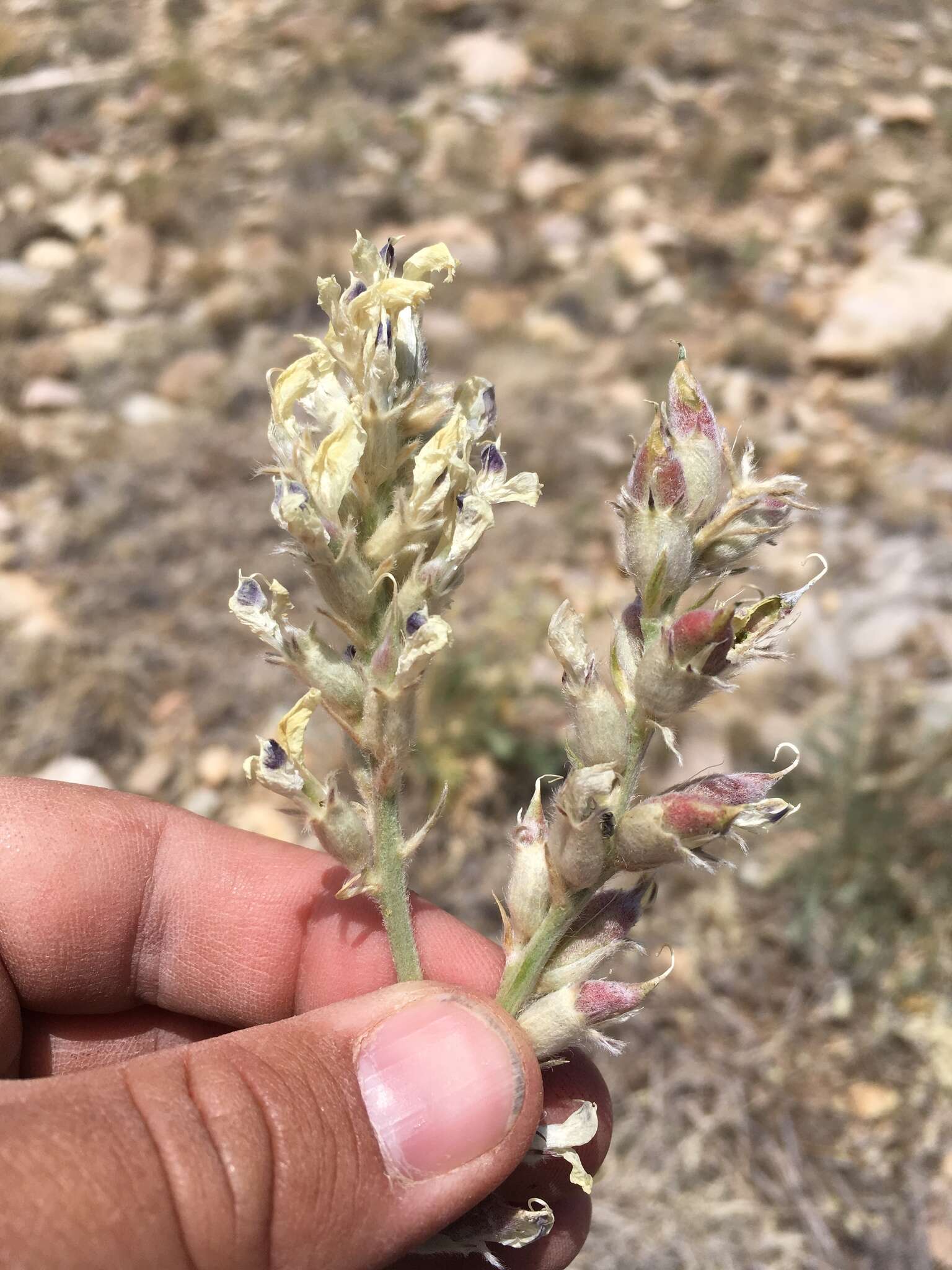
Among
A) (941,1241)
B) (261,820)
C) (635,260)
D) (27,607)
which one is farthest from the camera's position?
Answer: (635,260)

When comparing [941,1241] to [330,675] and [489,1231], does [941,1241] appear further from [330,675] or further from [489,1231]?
[330,675]

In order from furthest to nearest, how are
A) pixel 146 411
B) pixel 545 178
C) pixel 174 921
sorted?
1. pixel 545 178
2. pixel 146 411
3. pixel 174 921

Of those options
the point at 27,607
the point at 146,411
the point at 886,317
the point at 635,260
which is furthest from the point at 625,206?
the point at 27,607

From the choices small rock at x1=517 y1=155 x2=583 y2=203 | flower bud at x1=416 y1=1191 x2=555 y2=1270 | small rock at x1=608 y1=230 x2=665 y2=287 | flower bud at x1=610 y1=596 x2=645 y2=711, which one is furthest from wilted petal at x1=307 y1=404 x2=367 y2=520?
small rock at x1=517 y1=155 x2=583 y2=203

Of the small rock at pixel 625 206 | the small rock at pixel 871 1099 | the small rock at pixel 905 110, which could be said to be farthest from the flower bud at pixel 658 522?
the small rock at pixel 905 110

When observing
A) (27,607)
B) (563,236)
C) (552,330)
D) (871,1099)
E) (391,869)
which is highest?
(391,869)

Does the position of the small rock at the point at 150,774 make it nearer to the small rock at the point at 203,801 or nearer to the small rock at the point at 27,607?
the small rock at the point at 203,801

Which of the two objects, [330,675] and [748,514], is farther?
[330,675]

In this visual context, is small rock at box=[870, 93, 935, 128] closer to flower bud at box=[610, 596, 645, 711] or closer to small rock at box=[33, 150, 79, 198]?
small rock at box=[33, 150, 79, 198]

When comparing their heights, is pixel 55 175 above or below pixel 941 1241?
above
